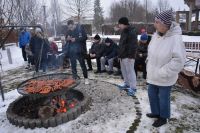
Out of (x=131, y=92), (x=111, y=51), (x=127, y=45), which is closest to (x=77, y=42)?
(x=127, y=45)

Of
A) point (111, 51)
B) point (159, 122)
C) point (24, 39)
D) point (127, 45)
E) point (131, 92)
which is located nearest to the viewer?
point (159, 122)

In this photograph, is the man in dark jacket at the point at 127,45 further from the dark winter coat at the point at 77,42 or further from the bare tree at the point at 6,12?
the bare tree at the point at 6,12

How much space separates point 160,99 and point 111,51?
479 cm

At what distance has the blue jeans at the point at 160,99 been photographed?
4215 millimetres

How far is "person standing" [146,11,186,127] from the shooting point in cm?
385

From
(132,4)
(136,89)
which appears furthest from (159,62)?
(132,4)

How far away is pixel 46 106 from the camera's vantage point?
484 centimetres

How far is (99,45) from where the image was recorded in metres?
9.35

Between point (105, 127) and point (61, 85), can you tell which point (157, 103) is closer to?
point (105, 127)

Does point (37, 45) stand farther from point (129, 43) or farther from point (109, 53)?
point (129, 43)

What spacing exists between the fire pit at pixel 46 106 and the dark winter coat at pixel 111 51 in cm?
310

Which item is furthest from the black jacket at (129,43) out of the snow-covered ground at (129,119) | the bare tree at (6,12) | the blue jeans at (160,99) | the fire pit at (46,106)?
the bare tree at (6,12)

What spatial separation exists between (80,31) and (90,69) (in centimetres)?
273

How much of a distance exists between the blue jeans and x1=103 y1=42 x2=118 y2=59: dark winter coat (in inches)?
168
